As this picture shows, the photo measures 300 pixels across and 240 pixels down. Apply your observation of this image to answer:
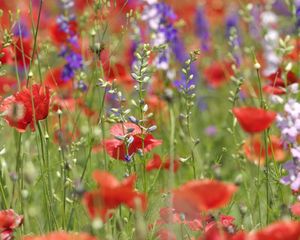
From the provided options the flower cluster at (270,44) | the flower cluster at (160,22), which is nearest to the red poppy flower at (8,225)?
the flower cluster at (270,44)

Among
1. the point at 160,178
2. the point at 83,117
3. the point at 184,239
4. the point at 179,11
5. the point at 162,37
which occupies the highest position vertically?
the point at 179,11

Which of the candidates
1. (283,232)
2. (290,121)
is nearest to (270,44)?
(290,121)

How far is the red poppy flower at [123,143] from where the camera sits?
156 centimetres

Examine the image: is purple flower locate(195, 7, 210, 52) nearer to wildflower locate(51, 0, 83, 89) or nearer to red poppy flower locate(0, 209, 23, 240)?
wildflower locate(51, 0, 83, 89)

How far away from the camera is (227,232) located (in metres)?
1.31

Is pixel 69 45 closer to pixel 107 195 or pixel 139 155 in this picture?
pixel 139 155

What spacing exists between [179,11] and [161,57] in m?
2.27

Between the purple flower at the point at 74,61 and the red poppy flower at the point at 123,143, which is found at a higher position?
the purple flower at the point at 74,61

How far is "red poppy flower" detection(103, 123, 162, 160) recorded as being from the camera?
1.56 meters

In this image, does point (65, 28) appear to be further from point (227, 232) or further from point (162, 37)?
point (227, 232)

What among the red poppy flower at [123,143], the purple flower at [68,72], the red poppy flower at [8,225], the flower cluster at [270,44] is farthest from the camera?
the purple flower at [68,72]

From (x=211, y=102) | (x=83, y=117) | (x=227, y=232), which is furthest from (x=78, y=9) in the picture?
(x=227, y=232)

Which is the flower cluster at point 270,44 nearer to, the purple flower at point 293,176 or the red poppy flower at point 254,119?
the purple flower at point 293,176

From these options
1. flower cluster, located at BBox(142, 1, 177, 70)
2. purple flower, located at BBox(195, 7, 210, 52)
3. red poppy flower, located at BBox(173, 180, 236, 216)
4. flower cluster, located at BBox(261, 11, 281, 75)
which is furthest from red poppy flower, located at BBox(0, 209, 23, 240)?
purple flower, located at BBox(195, 7, 210, 52)
